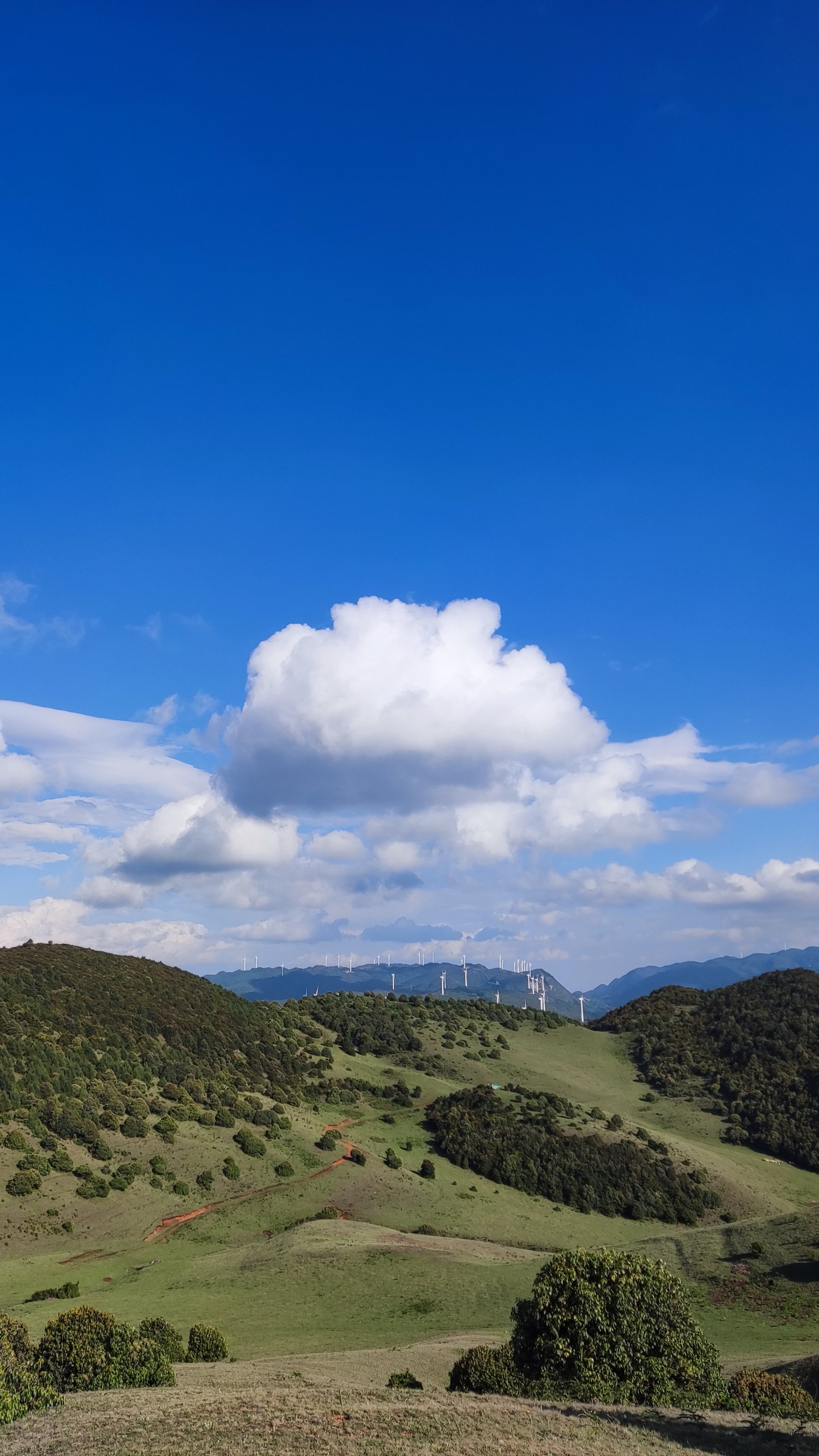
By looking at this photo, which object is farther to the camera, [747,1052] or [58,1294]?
[747,1052]

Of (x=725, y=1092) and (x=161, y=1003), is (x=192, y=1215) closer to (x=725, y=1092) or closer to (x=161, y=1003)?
(x=161, y=1003)

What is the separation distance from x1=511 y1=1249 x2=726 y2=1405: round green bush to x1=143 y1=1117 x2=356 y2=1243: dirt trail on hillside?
157 ft

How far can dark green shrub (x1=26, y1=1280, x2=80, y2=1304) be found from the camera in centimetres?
5128

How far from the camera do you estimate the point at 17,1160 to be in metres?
73.9

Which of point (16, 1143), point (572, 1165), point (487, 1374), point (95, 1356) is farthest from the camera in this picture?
point (572, 1165)

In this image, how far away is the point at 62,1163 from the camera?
249ft

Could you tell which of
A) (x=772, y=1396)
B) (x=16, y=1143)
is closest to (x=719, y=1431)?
(x=772, y=1396)

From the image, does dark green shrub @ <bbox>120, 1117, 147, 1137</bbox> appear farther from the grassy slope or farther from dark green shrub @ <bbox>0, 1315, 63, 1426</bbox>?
dark green shrub @ <bbox>0, 1315, 63, 1426</bbox>

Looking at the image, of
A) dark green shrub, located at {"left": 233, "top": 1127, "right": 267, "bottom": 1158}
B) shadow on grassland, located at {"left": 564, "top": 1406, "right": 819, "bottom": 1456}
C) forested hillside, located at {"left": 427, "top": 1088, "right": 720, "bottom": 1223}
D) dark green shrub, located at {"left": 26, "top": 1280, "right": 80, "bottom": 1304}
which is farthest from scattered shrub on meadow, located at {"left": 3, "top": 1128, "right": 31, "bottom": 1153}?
shadow on grassland, located at {"left": 564, "top": 1406, "right": 819, "bottom": 1456}

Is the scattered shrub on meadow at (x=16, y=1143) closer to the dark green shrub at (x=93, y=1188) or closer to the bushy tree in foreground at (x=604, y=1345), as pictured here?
the dark green shrub at (x=93, y=1188)

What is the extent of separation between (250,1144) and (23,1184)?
27.8 m

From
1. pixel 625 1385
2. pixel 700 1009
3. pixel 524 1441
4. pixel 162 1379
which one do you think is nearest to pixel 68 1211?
pixel 162 1379

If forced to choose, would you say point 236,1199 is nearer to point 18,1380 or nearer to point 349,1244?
point 349,1244

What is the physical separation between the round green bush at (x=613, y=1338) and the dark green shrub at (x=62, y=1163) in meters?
55.5
